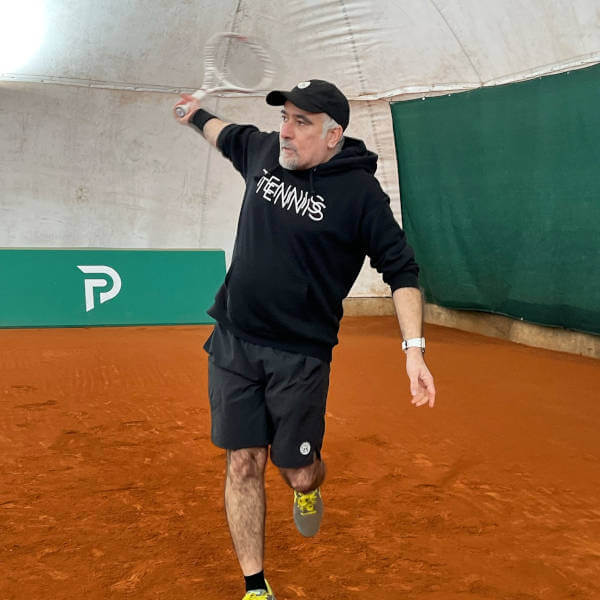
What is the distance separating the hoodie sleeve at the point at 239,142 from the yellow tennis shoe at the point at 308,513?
4.14ft

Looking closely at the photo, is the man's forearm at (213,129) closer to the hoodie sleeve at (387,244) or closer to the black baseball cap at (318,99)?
the black baseball cap at (318,99)

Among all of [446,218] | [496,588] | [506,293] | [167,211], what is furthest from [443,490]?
[167,211]

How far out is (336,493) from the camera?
383 centimetres

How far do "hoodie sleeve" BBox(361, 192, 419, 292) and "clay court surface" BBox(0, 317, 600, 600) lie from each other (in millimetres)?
1111

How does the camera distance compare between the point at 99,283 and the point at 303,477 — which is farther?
the point at 99,283

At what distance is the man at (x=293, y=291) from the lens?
2.65m

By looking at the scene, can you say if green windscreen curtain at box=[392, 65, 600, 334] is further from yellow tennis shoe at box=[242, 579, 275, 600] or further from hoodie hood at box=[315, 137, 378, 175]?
yellow tennis shoe at box=[242, 579, 275, 600]

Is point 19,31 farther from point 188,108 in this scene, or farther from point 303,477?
point 303,477

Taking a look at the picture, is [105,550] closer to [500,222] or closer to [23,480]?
[23,480]

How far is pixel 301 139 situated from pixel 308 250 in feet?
1.24

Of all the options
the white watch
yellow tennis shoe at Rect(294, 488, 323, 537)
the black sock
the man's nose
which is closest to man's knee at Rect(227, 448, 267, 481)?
the black sock

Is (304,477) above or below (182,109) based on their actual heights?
below

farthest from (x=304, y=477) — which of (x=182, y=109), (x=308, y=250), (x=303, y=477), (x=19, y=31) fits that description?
(x=19, y=31)

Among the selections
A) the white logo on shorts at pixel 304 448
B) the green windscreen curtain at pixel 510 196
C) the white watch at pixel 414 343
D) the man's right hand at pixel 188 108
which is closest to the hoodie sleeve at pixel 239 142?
the man's right hand at pixel 188 108
